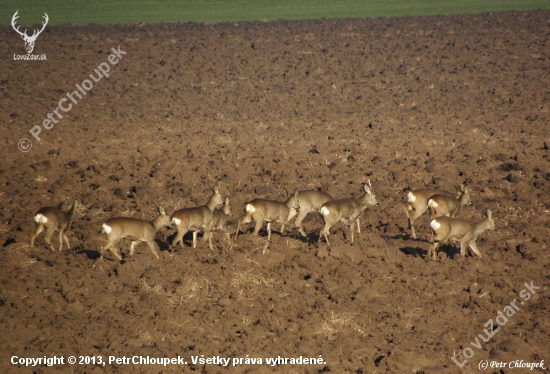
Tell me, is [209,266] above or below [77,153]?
below

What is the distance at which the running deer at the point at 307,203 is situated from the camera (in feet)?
48.2

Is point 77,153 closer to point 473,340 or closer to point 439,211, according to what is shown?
point 439,211

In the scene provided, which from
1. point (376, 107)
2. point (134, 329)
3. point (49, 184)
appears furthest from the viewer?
point (376, 107)

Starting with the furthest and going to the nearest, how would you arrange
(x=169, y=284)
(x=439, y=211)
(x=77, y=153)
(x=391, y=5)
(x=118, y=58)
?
(x=391, y=5), (x=118, y=58), (x=77, y=153), (x=439, y=211), (x=169, y=284)

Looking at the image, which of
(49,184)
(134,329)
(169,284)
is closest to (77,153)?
(49,184)

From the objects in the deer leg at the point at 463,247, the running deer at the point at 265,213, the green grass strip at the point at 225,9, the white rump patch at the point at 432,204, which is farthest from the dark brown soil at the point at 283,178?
the green grass strip at the point at 225,9

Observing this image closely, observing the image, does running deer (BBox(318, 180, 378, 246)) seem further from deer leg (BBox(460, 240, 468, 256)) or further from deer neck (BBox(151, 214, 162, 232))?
deer neck (BBox(151, 214, 162, 232))

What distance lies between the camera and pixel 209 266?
40.4ft

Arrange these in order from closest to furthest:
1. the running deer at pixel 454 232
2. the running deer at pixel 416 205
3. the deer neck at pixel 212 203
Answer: the running deer at pixel 454 232 → the running deer at pixel 416 205 → the deer neck at pixel 212 203

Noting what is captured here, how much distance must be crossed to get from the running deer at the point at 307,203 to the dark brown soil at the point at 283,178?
71cm

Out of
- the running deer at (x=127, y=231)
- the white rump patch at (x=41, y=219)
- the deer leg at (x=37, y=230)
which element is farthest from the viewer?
the deer leg at (x=37, y=230)

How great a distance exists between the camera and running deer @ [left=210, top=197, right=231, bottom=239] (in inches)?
543

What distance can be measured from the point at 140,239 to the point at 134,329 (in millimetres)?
2689

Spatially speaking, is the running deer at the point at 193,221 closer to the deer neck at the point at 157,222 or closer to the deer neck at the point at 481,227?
the deer neck at the point at 157,222
